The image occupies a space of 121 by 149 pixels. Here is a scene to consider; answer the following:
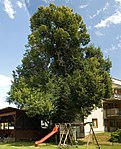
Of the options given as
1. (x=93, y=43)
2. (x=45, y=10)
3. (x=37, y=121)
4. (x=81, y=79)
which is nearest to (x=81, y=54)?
(x=93, y=43)

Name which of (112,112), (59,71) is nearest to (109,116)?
(112,112)

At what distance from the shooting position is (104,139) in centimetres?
3847

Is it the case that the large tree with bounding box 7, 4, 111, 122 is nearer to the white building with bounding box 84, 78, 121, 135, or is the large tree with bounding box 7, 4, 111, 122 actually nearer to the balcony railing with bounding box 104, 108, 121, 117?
the white building with bounding box 84, 78, 121, 135

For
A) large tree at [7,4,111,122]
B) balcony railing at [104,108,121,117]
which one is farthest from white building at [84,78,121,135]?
large tree at [7,4,111,122]

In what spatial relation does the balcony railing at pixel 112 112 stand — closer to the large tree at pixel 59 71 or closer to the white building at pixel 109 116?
the white building at pixel 109 116

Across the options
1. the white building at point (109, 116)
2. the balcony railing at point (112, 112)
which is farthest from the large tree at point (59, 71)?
the balcony railing at point (112, 112)

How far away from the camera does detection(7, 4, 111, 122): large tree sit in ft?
105

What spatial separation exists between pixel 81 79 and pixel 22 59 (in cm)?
1004

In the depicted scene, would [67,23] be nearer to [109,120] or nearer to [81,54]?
[81,54]

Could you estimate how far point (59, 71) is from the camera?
121 feet

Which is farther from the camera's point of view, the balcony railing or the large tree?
the balcony railing

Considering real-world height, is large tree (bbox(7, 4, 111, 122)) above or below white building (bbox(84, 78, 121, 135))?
above

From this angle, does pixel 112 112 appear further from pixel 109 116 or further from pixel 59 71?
pixel 59 71

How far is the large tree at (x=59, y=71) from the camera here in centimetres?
3200
